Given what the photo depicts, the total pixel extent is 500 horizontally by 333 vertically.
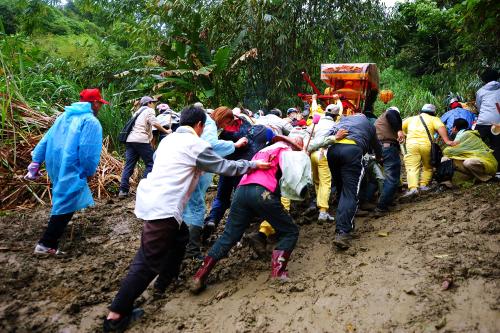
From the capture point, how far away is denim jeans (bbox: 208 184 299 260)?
11.9 ft

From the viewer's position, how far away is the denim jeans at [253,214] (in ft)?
11.9

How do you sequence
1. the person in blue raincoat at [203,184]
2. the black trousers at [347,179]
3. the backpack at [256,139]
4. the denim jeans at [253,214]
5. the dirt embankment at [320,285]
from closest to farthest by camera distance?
the dirt embankment at [320,285] < the denim jeans at [253,214] < the person in blue raincoat at [203,184] < the black trousers at [347,179] < the backpack at [256,139]

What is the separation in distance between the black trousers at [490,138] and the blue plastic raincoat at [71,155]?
5.33 m

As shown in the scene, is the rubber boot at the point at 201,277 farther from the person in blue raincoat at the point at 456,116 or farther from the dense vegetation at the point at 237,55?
the dense vegetation at the point at 237,55

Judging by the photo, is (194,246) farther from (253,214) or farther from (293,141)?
(293,141)

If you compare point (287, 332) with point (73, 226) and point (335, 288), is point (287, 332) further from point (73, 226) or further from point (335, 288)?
point (73, 226)

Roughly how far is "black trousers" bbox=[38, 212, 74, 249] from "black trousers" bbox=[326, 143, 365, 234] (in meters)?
2.92

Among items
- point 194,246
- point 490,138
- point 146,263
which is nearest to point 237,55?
point 490,138

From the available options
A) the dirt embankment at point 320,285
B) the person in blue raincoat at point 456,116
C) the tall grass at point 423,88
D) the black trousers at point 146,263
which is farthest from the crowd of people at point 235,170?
the tall grass at point 423,88

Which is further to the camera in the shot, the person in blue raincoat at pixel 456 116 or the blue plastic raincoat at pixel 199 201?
the person in blue raincoat at pixel 456 116

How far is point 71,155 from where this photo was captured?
4215mm

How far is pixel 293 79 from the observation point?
11.7m

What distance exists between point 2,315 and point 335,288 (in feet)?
9.03

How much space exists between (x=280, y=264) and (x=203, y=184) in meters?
1.30
